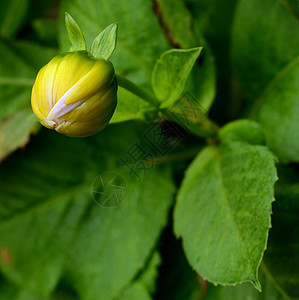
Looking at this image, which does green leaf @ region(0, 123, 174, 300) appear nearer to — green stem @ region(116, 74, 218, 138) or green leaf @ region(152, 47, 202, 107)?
green stem @ region(116, 74, 218, 138)

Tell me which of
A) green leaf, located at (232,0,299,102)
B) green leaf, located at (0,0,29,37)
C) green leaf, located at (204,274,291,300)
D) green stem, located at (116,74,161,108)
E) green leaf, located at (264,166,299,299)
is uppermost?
green stem, located at (116,74,161,108)

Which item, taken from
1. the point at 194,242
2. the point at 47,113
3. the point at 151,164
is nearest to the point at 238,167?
the point at 194,242

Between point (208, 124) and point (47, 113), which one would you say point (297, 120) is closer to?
point (208, 124)

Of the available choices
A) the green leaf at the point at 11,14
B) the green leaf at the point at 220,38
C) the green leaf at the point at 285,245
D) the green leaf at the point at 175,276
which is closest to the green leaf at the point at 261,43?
the green leaf at the point at 220,38

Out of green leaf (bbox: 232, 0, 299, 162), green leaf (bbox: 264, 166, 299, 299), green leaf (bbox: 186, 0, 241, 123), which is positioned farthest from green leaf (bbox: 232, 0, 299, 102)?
green leaf (bbox: 264, 166, 299, 299)

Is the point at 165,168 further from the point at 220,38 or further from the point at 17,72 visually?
the point at 17,72

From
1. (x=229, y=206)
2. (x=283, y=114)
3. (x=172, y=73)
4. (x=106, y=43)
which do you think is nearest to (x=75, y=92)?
(x=106, y=43)
